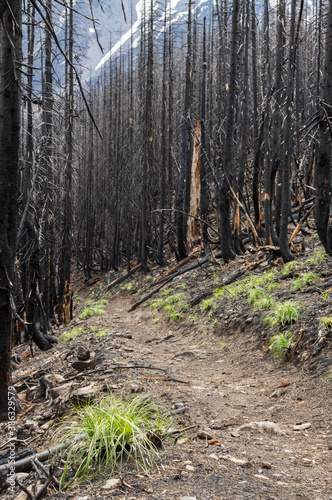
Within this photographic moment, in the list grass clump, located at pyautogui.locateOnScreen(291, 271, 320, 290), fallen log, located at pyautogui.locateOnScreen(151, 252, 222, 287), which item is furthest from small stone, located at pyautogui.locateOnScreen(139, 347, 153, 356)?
fallen log, located at pyautogui.locateOnScreen(151, 252, 222, 287)

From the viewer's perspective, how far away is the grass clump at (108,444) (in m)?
2.12

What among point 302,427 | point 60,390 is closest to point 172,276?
point 60,390

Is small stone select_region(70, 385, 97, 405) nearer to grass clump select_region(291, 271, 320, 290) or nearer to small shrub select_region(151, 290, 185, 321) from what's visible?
grass clump select_region(291, 271, 320, 290)

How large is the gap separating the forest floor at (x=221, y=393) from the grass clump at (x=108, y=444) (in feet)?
0.25

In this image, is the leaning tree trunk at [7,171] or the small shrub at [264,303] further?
the small shrub at [264,303]

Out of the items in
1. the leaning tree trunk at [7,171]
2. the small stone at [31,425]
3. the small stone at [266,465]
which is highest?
A: the leaning tree trunk at [7,171]

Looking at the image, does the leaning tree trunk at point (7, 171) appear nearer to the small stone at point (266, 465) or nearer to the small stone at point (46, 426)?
the small stone at point (46, 426)

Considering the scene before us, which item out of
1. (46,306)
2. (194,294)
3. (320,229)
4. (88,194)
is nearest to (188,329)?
(194,294)

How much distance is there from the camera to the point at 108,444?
Answer: 2205 mm

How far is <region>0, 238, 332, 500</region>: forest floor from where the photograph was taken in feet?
6.61

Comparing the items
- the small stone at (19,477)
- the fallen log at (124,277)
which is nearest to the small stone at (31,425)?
the small stone at (19,477)

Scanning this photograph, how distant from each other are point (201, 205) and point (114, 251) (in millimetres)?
7959

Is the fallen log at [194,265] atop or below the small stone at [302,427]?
atop

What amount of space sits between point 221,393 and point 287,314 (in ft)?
4.96
